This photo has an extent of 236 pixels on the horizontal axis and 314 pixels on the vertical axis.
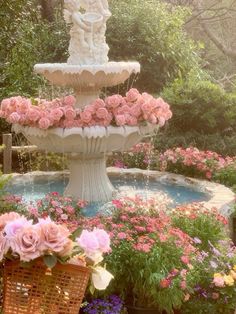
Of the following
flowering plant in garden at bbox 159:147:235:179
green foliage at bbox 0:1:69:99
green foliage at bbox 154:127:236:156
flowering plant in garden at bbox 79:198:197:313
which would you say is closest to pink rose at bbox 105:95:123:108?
flowering plant in garden at bbox 79:198:197:313

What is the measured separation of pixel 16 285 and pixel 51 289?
0.57 feet

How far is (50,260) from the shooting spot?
2.86 m

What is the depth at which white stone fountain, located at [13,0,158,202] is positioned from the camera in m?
6.36

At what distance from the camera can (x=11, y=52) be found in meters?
10.7

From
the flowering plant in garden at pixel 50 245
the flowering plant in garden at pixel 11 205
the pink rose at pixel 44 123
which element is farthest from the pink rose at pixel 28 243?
the pink rose at pixel 44 123

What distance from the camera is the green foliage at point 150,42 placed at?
12648mm

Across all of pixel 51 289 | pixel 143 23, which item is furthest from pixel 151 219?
pixel 143 23

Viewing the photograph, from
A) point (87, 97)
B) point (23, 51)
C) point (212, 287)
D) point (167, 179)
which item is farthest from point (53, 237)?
point (23, 51)

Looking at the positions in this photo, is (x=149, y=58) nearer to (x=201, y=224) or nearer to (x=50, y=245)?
(x=201, y=224)

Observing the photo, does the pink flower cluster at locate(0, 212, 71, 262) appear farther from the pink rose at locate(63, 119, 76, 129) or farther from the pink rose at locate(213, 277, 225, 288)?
the pink rose at locate(63, 119, 76, 129)

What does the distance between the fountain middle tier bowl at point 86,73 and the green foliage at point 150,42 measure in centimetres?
600

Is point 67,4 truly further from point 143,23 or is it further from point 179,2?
point 179,2

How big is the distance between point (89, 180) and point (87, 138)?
84cm

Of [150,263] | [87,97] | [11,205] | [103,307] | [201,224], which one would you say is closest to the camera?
[103,307]
